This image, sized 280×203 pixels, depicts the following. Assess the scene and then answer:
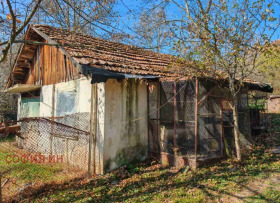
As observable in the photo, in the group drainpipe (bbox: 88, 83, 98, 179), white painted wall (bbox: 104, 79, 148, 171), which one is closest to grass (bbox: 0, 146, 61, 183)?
drainpipe (bbox: 88, 83, 98, 179)

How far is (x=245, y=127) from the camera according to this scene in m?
7.73

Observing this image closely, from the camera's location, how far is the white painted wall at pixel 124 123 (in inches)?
235

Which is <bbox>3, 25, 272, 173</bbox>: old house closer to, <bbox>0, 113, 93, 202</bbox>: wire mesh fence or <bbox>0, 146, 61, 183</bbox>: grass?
<bbox>0, 113, 93, 202</bbox>: wire mesh fence

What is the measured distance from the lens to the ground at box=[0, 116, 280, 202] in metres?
4.52

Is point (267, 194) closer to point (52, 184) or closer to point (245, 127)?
point (245, 127)

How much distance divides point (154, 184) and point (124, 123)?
202cm

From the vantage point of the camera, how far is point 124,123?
21.0 feet

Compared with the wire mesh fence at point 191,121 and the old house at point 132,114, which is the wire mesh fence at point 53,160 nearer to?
the old house at point 132,114

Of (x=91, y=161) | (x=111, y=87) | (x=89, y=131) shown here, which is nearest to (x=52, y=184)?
(x=91, y=161)

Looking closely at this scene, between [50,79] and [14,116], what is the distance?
8148 millimetres

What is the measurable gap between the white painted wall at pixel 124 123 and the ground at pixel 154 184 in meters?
0.40

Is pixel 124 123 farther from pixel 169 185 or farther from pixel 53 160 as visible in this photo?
pixel 53 160

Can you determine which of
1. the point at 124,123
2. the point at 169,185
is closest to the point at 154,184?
the point at 169,185

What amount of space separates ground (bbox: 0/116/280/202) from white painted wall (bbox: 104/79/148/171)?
40cm
